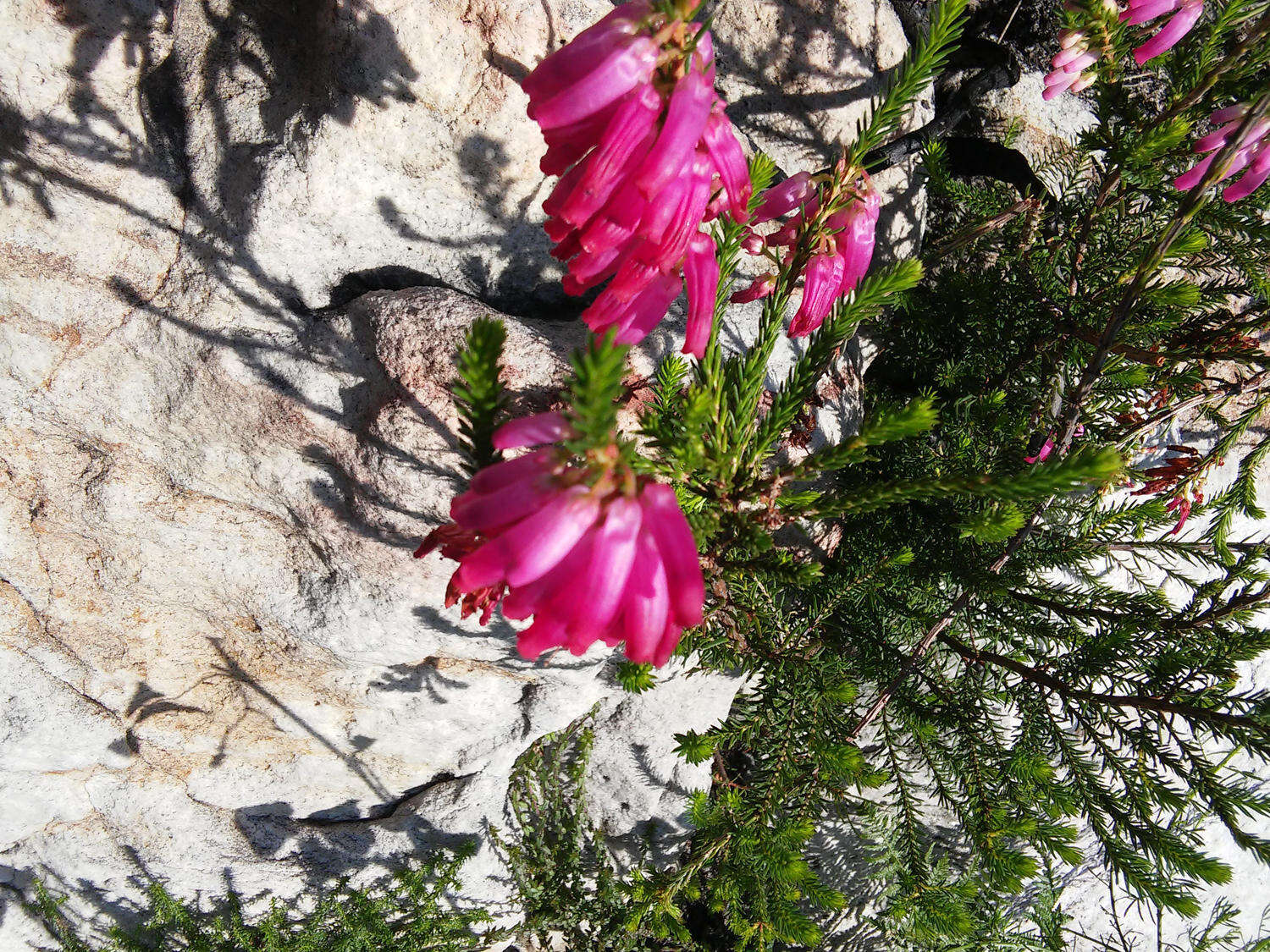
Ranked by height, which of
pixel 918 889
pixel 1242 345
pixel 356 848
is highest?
pixel 356 848

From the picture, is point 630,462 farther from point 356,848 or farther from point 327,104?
point 356,848

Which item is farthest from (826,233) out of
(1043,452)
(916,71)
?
(1043,452)

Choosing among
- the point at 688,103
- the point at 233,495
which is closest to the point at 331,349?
the point at 233,495

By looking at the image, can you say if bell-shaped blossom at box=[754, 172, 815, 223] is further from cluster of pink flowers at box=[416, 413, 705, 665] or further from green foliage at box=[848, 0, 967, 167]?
cluster of pink flowers at box=[416, 413, 705, 665]

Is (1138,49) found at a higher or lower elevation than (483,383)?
higher

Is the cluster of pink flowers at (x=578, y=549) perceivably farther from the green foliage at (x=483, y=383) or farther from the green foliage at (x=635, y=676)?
the green foliage at (x=635, y=676)

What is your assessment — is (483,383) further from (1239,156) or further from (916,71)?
(1239,156)

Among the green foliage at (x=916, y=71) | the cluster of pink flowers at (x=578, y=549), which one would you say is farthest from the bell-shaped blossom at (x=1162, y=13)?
the cluster of pink flowers at (x=578, y=549)
